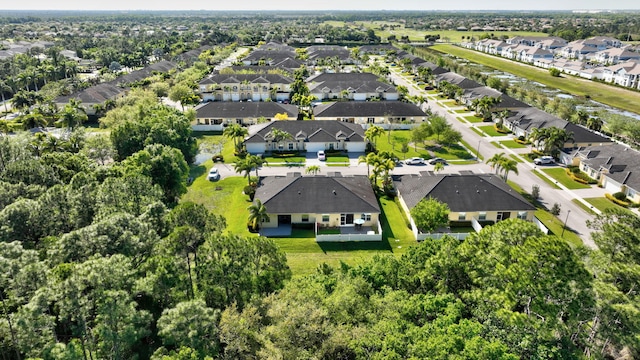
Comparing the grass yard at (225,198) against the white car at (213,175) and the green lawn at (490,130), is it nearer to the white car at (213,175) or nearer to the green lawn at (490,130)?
the white car at (213,175)

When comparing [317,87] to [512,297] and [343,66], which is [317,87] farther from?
[512,297]

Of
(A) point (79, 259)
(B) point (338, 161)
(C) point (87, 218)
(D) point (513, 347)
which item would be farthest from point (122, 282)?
(B) point (338, 161)

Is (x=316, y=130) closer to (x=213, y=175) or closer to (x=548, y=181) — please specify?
(x=213, y=175)

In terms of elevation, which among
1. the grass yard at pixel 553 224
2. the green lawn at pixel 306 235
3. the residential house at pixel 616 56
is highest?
the residential house at pixel 616 56

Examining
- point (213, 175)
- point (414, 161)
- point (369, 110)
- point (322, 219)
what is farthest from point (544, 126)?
point (213, 175)

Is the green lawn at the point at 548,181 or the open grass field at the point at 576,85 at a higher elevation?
the open grass field at the point at 576,85

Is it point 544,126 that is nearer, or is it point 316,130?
point 316,130

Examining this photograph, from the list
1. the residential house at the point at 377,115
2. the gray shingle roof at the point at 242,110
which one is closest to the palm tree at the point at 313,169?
the residential house at the point at 377,115
